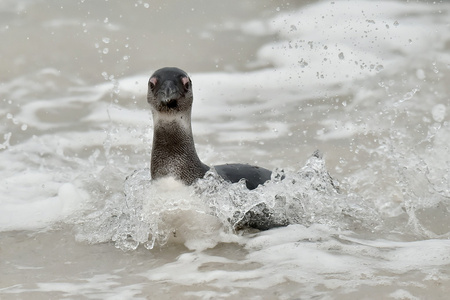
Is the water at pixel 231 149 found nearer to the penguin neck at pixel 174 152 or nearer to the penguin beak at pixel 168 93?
the penguin neck at pixel 174 152

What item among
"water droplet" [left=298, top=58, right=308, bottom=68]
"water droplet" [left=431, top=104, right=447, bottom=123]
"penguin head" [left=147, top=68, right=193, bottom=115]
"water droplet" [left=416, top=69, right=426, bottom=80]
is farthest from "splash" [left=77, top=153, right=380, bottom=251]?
"water droplet" [left=298, top=58, right=308, bottom=68]

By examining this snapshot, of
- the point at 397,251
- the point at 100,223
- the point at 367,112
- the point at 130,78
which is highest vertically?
the point at 130,78

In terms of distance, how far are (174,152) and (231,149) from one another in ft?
10.3

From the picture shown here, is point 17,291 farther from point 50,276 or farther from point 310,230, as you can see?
point 310,230

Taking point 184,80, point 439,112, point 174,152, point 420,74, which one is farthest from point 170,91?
point 420,74

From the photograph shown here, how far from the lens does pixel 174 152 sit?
181 inches

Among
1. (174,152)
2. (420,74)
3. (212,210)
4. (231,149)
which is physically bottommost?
(212,210)

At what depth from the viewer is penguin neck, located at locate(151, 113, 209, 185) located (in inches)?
180

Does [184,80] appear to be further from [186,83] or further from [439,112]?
[439,112]

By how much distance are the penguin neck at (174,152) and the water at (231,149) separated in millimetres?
113

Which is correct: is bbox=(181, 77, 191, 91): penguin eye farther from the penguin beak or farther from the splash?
the splash

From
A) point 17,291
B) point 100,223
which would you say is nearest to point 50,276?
point 17,291

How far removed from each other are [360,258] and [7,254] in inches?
86.9

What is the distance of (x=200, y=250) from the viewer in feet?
14.5
